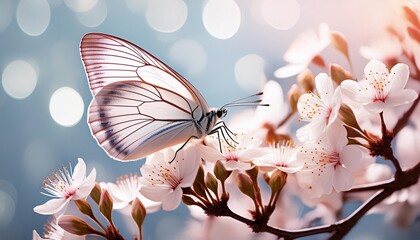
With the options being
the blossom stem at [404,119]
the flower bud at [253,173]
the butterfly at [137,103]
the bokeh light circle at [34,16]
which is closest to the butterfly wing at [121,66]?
the butterfly at [137,103]

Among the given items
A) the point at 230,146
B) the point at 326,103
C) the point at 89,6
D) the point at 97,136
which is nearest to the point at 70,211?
the point at 97,136

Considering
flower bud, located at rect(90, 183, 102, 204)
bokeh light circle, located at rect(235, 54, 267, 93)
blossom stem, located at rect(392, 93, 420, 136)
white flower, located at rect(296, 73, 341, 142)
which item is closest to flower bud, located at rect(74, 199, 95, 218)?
flower bud, located at rect(90, 183, 102, 204)

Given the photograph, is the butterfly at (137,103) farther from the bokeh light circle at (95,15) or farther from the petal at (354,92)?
the bokeh light circle at (95,15)

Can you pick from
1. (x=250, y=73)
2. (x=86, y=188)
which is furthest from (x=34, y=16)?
(x=86, y=188)

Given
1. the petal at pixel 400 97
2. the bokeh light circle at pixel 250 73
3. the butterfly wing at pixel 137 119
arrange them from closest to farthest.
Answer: the petal at pixel 400 97 → the butterfly wing at pixel 137 119 → the bokeh light circle at pixel 250 73

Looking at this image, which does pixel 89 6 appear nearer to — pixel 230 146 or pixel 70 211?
pixel 70 211

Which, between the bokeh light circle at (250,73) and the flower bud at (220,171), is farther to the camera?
the bokeh light circle at (250,73)

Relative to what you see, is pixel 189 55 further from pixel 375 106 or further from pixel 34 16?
pixel 375 106
